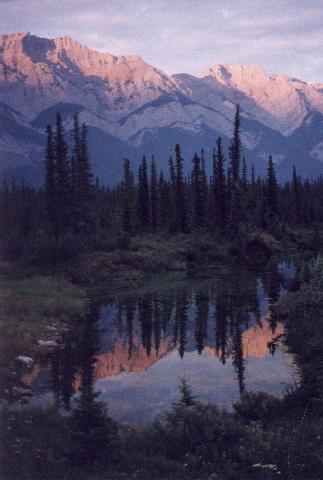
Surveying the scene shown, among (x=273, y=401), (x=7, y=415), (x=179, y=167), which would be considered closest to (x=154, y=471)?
(x=7, y=415)

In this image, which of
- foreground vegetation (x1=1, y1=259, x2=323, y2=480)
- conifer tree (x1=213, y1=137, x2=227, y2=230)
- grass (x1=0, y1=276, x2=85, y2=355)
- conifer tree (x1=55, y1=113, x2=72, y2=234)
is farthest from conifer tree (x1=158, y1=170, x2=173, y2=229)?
foreground vegetation (x1=1, y1=259, x2=323, y2=480)

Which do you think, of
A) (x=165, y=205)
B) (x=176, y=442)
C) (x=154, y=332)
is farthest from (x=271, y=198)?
(x=176, y=442)

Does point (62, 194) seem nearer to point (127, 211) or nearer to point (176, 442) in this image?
point (127, 211)

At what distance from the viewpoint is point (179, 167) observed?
75.9m

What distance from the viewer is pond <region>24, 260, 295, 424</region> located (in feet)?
52.9

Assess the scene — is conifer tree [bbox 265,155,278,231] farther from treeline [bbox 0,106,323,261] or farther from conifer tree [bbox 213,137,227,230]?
conifer tree [bbox 213,137,227,230]

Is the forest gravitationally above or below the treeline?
below

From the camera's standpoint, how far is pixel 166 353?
21609 millimetres

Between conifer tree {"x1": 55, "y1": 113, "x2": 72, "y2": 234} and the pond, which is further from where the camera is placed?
conifer tree {"x1": 55, "y1": 113, "x2": 72, "y2": 234}

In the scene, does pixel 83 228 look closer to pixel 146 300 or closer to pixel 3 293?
pixel 146 300

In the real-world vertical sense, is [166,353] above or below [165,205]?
below

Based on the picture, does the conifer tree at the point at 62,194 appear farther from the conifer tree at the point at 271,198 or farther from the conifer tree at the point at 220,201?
the conifer tree at the point at 271,198

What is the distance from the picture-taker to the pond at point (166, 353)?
52.9 feet

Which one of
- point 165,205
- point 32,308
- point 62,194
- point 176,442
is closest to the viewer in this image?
point 176,442
